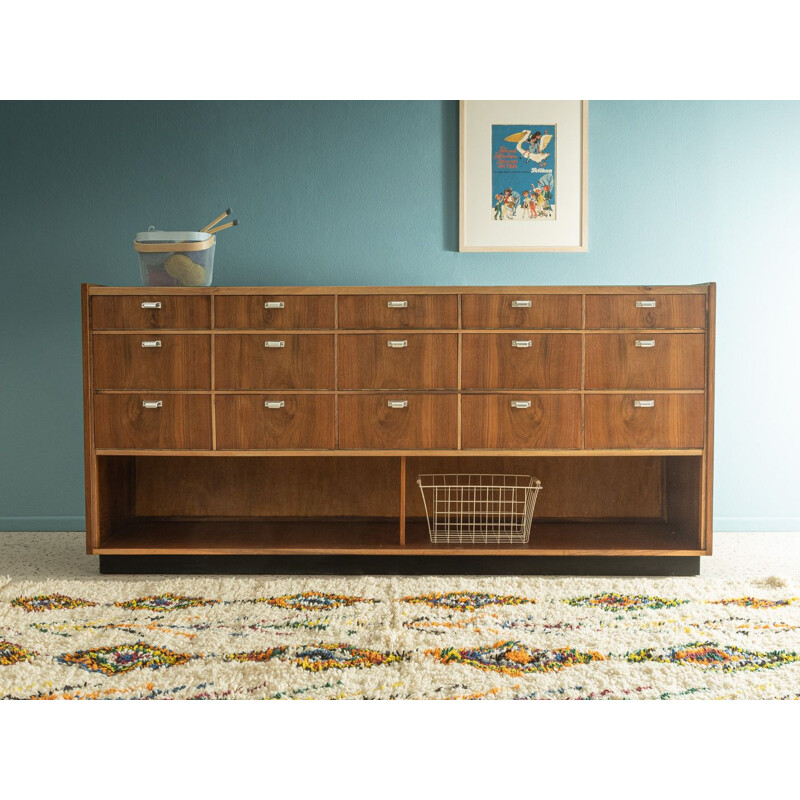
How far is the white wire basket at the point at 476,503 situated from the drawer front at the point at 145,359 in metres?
1.01

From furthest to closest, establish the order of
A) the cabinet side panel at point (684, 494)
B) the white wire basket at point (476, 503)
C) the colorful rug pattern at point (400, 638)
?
1. the white wire basket at point (476, 503)
2. the cabinet side panel at point (684, 494)
3. the colorful rug pattern at point (400, 638)

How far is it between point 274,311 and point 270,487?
861 millimetres

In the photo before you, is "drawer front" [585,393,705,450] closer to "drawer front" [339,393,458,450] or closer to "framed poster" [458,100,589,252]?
"drawer front" [339,393,458,450]

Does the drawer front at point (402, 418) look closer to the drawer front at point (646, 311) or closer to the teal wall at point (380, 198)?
the drawer front at point (646, 311)

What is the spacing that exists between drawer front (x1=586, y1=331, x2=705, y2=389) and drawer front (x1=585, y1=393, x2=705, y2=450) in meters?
0.05

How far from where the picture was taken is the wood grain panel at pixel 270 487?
125 inches

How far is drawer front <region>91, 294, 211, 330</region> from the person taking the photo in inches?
106

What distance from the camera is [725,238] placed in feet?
11.1

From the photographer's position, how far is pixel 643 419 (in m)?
2.70

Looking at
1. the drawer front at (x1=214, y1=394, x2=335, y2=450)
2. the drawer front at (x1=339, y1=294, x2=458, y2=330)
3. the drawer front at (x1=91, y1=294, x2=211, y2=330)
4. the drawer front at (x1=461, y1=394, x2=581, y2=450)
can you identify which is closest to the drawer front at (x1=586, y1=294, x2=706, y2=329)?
the drawer front at (x1=461, y1=394, x2=581, y2=450)

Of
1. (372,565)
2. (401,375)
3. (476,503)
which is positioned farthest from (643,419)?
(372,565)

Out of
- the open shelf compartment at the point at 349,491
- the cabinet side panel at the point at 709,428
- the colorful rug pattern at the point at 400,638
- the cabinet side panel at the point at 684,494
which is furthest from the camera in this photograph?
the open shelf compartment at the point at 349,491

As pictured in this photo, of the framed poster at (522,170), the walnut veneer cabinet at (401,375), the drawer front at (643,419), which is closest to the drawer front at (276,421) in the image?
the walnut veneer cabinet at (401,375)
